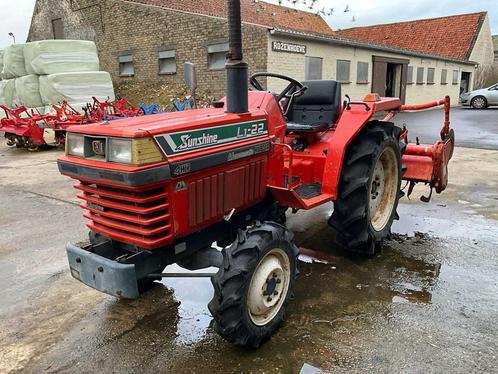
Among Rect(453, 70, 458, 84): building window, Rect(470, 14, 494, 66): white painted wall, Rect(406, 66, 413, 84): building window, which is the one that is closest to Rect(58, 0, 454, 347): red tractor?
Rect(406, 66, 413, 84): building window

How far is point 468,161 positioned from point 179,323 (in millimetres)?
6800

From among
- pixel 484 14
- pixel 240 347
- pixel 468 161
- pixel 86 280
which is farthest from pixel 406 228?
pixel 484 14

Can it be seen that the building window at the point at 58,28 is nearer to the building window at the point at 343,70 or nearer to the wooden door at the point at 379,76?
the building window at the point at 343,70

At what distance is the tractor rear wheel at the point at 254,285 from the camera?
7.39 ft

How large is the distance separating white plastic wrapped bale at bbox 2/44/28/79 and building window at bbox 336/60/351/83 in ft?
33.6

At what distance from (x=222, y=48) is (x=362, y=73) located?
5623 mm

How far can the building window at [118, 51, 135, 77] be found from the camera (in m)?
16.1

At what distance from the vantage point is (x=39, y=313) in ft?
9.70

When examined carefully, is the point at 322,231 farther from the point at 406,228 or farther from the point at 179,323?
the point at 179,323

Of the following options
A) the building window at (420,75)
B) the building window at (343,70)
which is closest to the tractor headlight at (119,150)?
the building window at (343,70)

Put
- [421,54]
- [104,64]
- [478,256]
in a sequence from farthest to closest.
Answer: [421,54]
[104,64]
[478,256]

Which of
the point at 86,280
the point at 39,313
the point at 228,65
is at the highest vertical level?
the point at 228,65

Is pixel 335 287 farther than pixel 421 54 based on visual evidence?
No

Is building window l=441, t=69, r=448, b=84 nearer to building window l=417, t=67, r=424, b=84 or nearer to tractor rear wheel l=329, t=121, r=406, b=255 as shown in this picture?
building window l=417, t=67, r=424, b=84
